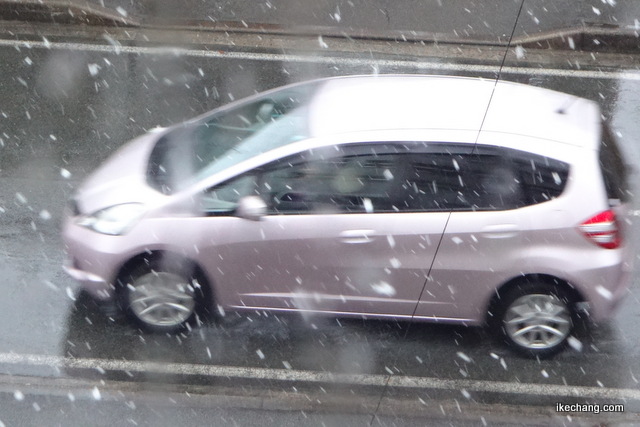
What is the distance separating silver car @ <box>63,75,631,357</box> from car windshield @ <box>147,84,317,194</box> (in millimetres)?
33

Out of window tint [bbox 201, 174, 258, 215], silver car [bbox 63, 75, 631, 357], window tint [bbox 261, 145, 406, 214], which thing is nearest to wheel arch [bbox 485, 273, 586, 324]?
silver car [bbox 63, 75, 631, 357]

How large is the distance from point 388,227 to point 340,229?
33 centimetres

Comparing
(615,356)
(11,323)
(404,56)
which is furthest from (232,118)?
(404,56)

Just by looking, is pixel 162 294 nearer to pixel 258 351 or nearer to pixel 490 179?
pixel 258 351

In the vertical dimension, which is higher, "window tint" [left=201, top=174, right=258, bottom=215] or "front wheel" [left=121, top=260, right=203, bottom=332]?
"window tint" [left=201, top=174, right=258, bottom=215]

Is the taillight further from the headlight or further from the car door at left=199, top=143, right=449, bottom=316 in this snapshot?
the headlight

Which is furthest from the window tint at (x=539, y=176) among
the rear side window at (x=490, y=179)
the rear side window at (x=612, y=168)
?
the rear side window at (x=612, y=168)

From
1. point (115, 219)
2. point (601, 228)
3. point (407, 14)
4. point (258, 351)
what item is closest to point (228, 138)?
point (115, 219)

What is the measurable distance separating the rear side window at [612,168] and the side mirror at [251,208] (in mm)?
2361

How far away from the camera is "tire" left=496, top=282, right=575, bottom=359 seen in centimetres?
599

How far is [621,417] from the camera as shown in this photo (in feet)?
18.7

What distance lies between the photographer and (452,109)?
20.5 feet

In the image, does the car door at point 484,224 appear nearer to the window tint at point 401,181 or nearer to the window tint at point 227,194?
the window tint at point 401,181

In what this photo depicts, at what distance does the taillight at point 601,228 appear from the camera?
19.1ft
